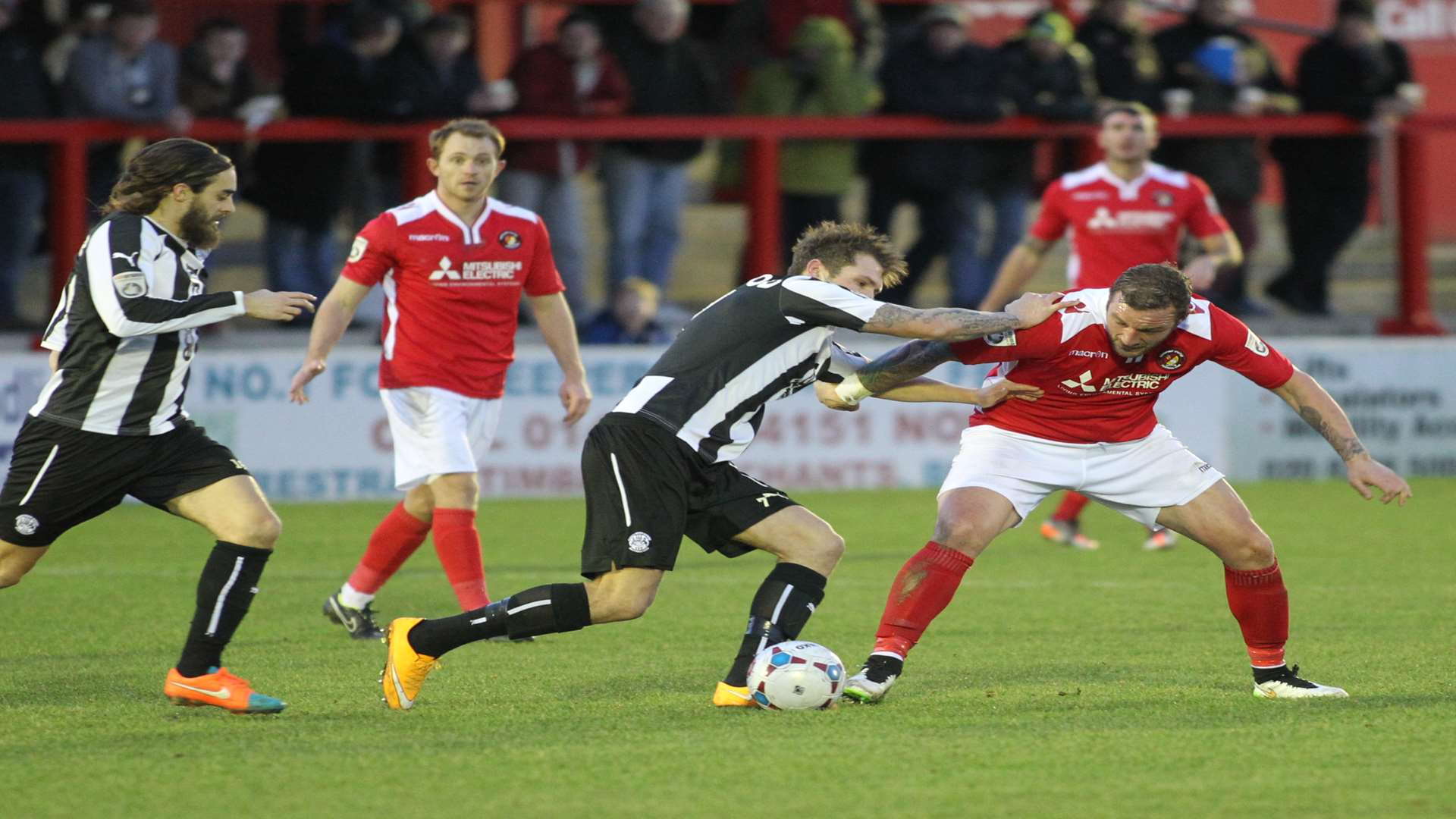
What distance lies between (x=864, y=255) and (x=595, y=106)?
8.04 metres

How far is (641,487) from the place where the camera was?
6039 mm

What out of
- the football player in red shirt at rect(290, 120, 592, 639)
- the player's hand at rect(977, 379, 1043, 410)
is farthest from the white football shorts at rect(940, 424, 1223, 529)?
the football player in red shirt at rect(290, 120, 592, 639)

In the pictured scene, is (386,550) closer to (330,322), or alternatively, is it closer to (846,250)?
(330,322)

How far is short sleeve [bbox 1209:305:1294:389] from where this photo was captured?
20.9 feet

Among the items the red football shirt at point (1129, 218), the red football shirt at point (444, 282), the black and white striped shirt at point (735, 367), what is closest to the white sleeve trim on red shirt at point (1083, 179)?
the red football shirt at point (1129, 218)

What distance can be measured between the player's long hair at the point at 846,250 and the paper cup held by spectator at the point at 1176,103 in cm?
934

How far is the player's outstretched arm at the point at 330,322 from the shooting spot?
755 cm

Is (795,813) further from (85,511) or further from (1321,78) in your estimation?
(1321,78)

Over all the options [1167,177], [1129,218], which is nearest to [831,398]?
[1129,218]

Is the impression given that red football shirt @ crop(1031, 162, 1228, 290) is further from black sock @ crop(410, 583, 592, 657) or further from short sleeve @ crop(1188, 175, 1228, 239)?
black sock @ crop(410, 583, 592, 657)

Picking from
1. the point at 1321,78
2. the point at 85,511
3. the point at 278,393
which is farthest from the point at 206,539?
the point at 1321,78

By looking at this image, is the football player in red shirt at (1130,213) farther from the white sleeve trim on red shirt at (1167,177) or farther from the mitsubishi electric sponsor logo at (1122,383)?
the mitsubishi electric sponsor logo at (1122,383)

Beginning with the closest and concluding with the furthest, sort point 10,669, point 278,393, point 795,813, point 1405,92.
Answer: point 795,813
point 10,669
point 278,393
point 1405,92

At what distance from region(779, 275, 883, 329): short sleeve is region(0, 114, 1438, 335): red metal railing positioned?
8081 millimetres
